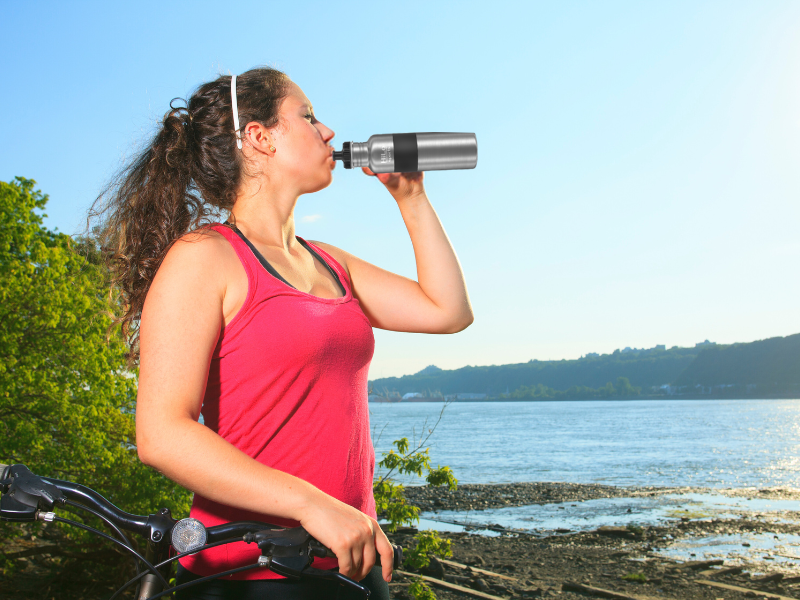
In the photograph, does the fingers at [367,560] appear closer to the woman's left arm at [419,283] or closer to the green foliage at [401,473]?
the woman's left arm at [419,283]

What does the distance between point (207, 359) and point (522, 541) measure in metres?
20.8

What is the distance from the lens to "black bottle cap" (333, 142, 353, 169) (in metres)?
1.85

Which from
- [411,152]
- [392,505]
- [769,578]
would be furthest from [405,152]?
[769,578]

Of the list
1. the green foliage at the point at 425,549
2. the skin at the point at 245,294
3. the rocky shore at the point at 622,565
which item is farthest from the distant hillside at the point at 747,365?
the skin at the point at 245,294

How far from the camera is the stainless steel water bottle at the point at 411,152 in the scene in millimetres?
1845

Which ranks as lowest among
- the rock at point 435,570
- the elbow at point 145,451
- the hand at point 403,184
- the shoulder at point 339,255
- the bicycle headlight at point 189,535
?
the rock at point 435,570

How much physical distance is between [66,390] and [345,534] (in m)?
→ 10.0

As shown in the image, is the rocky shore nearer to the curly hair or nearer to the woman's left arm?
the woman's left arm

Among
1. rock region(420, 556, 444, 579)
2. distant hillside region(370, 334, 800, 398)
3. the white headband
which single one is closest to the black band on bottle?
the white headband

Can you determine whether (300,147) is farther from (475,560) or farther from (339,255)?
(475,560)

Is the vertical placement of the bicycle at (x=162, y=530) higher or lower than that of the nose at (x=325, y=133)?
lower

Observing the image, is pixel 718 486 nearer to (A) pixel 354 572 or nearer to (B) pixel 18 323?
(B) pixel 18 323

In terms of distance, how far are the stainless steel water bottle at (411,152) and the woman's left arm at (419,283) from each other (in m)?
0.14

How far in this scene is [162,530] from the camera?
45.3 inches
